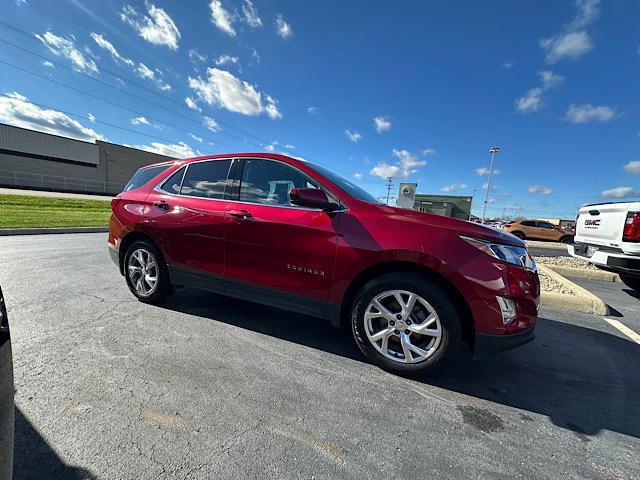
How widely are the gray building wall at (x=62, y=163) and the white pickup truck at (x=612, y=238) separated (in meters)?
→ 44.8

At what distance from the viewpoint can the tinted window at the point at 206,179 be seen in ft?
10.7

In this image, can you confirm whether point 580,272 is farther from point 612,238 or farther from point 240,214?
point 240,214

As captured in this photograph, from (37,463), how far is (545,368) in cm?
378

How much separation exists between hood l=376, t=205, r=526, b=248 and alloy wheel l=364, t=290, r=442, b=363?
2.02ft

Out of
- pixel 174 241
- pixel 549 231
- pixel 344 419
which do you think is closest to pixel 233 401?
pixel 344 419

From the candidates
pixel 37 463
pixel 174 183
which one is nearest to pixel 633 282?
pixel 174 183

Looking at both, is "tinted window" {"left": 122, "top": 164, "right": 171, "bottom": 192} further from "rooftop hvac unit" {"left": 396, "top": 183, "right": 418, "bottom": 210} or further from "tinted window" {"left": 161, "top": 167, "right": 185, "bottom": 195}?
"rooftop hvac unit" {"left": 396, "top": 183, "right": 418, "bottom": 210}

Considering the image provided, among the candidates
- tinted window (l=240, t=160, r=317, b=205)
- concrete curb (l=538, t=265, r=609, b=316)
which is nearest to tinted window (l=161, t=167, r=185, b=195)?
tinted window (l=240, t=160, r=317, b=205)

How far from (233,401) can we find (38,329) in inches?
89.0

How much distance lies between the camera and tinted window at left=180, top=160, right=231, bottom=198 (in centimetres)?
327

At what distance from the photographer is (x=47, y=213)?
13273mm

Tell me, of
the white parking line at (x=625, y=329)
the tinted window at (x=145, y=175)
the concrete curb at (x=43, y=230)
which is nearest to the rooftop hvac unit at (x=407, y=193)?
the white parking line at (x=625, y=329)

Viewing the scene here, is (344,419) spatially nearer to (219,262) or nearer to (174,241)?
(219,262)

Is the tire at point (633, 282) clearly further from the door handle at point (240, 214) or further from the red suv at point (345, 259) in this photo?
the door handle at point (240, 214)
